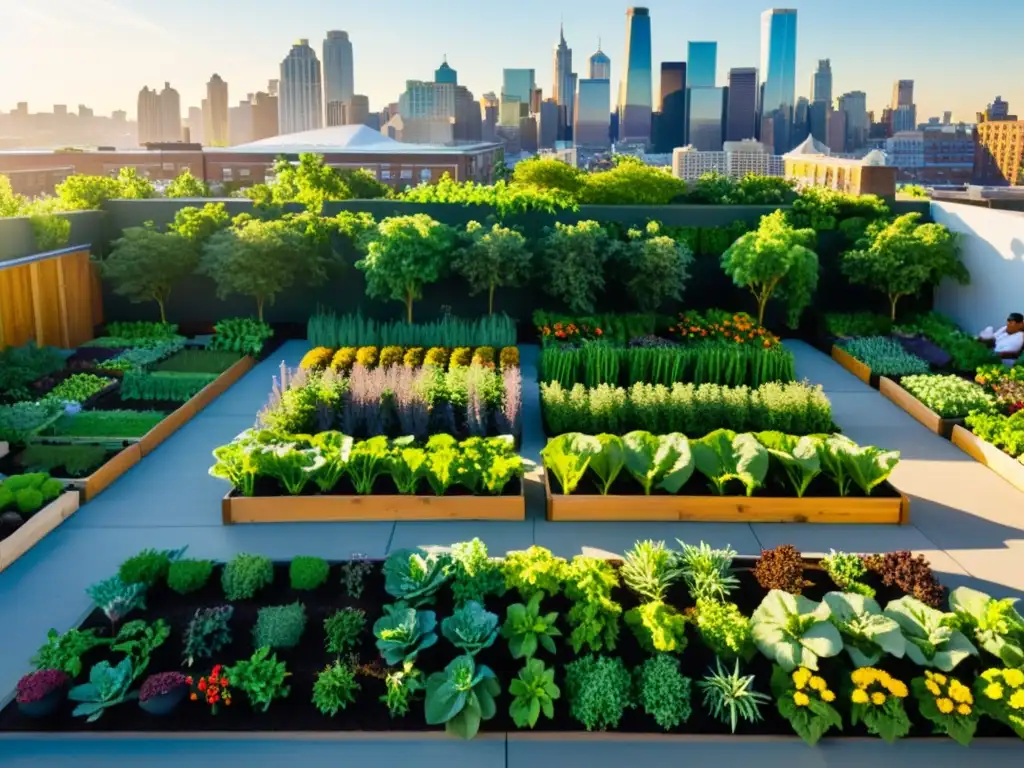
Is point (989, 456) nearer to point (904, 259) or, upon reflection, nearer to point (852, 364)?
point (852, 364)

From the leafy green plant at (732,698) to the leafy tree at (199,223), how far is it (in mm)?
10647

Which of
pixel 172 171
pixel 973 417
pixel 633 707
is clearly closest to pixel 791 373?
pixel 973 417

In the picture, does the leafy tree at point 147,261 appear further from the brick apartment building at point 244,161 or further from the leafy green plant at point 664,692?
the brick apartment building at point 244,161

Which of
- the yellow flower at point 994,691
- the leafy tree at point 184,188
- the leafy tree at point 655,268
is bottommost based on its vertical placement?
the yellow flower at point 994,691

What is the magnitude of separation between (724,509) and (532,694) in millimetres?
3019

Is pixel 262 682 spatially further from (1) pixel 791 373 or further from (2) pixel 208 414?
(1) pixel 791 373

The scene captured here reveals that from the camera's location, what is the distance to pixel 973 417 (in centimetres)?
901

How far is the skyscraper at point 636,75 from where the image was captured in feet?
544

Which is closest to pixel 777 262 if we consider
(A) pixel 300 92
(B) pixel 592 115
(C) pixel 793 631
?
(C) pixel 793 631

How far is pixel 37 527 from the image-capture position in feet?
22.5

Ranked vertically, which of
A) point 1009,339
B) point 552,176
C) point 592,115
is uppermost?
point 592,115

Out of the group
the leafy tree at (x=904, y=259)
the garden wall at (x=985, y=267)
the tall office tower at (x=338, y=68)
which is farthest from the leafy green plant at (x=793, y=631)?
the tall office tower at (x=338, y=68)

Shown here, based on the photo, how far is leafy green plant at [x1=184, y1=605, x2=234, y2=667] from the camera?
502cm

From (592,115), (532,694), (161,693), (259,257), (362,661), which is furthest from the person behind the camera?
(592,115)
